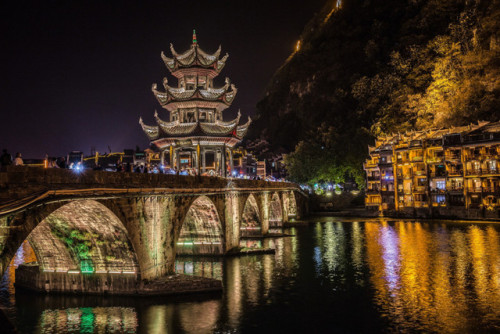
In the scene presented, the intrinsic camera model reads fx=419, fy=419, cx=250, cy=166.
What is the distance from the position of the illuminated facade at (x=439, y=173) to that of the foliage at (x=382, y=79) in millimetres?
6297

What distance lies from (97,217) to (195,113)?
28.1 metres

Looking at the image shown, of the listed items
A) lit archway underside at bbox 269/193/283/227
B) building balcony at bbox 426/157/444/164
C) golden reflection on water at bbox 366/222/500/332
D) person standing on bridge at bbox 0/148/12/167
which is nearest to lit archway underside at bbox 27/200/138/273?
person standing on bridge at bbox 0/148/12/167

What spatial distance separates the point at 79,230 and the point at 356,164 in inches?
2590

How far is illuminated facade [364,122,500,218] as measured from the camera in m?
52.4

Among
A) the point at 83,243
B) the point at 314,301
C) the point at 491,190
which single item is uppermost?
the point at 491,190

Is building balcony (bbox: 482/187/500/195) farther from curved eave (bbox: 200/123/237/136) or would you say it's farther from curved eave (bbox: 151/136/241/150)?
curved eave (bbox: 200/123/237/136)

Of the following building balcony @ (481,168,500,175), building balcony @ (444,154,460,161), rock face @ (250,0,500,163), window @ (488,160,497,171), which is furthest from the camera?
rock face @ (250,0,500,163)

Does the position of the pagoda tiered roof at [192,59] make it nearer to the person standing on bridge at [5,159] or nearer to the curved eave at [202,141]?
the curved eave at [202,141]

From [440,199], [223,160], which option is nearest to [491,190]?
[440,199]

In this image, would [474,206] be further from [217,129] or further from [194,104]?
[194,104]

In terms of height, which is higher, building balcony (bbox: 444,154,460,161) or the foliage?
the foliage

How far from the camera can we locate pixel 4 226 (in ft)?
37.0

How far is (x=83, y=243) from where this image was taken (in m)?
18.7

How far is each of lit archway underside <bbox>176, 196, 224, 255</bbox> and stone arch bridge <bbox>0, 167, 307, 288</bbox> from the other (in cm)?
150
